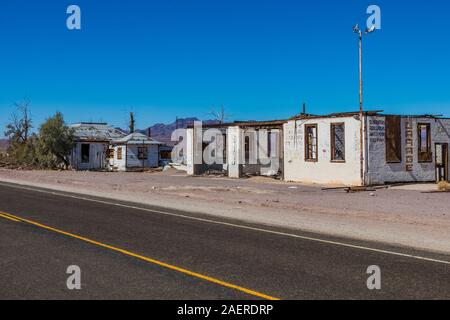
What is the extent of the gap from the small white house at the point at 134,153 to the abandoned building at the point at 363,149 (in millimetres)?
22701

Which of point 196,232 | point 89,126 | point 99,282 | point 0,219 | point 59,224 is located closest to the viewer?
Answer: point 99,282

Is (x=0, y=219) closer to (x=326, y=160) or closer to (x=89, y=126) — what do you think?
(x=326, y=160)

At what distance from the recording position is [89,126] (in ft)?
206

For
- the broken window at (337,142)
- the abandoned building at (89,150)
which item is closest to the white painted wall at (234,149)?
the broken window at (337,142)

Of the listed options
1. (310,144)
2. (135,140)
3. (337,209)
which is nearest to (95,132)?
(135,140)

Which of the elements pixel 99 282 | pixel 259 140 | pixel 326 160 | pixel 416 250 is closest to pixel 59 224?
pixel 99 282

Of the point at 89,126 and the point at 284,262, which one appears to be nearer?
the point at 284,262

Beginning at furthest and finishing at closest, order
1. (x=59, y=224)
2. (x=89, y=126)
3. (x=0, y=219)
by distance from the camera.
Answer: (x=89, y=126), (x=0, y=219), (x=59, y=224)

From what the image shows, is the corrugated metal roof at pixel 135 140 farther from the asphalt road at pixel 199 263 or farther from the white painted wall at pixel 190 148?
the asphalt road at pixel 199 263

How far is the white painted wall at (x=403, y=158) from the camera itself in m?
28.1

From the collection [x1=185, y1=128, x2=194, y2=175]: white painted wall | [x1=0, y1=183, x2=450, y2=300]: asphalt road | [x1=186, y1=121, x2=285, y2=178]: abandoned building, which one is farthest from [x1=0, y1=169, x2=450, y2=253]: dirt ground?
[x1=185, y1=128, x2=194, y2=175]: white painted wall

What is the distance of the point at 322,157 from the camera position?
3041 cm

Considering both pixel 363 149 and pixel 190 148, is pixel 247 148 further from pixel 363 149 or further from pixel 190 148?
pixel 363 149
